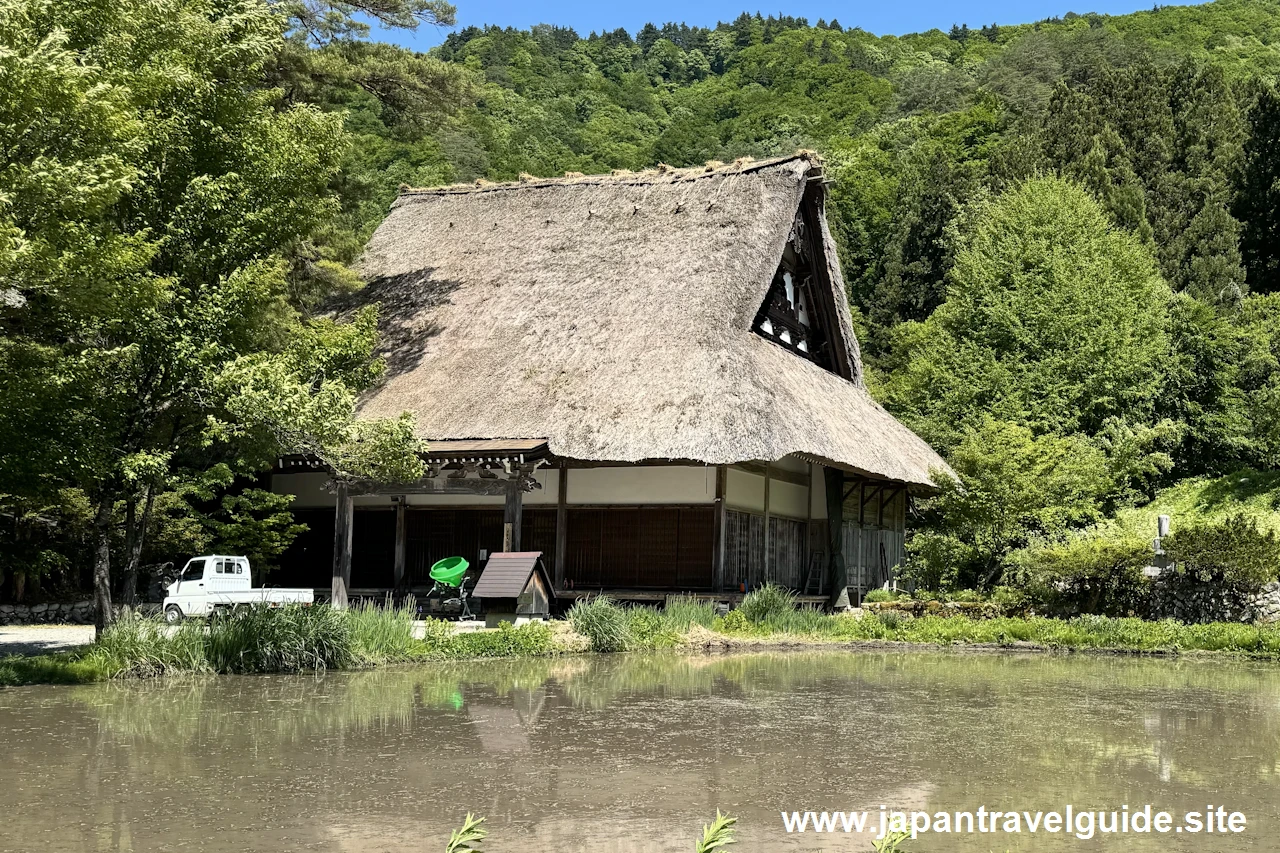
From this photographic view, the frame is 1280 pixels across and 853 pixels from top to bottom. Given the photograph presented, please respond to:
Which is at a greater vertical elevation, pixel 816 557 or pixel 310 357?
pixel 310 357

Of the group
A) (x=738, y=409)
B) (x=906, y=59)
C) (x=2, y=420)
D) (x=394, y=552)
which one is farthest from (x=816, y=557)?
(x=906, y=59)

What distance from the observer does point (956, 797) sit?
22.7 ft

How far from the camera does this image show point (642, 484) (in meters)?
20.6

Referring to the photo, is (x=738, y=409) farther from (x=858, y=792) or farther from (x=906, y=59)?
(x=906, y=59)

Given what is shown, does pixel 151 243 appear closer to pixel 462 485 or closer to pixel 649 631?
pixel 462 485

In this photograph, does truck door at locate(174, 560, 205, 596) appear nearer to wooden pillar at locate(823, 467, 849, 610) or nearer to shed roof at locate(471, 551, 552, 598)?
shed roof at locate(471, 551, 552, 598)

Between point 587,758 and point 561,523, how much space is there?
12807 millimetres

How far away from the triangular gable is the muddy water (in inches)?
468

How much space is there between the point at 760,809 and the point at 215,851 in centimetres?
278

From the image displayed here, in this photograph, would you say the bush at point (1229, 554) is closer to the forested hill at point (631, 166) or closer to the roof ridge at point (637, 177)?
the forested hill at point (631, 166)

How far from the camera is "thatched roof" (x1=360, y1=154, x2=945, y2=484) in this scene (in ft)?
62.0

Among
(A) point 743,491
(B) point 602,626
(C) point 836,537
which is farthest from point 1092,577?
(B) point 602,626

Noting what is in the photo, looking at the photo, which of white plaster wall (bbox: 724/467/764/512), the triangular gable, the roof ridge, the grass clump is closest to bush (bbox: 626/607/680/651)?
the grass clump

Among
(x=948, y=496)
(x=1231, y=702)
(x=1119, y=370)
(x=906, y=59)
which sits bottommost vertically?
(x=1231, y=702)
